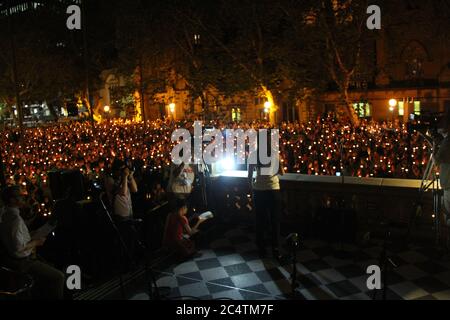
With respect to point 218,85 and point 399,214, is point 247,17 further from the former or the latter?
point 399,214

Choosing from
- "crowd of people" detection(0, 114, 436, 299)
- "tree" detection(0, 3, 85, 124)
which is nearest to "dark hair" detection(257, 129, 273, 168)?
"crowd of people" detection(0, 114, 436, 299)

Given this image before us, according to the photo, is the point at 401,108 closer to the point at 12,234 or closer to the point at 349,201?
the point at 349,201

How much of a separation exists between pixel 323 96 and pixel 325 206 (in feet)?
82.8

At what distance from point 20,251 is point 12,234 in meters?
0.19

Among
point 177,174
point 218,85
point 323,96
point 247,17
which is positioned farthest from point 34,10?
point 177,174

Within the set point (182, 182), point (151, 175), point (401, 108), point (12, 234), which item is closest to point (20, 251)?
point (12, 234)

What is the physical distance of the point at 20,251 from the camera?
Result: 464cm

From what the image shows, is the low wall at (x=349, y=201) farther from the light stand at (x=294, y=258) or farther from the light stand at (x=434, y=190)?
the light stand at (x=294, y=258)

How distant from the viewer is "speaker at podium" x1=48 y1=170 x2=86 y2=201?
592 cm

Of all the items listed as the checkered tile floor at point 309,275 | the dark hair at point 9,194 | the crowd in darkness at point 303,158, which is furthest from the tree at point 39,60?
the dark hair at point 9,194

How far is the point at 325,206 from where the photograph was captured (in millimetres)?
7527

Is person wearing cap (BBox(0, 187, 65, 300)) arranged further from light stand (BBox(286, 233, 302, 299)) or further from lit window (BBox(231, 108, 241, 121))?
lit window (BBox(231, 108, 241, 121))

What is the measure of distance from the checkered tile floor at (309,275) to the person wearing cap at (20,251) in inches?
49.2

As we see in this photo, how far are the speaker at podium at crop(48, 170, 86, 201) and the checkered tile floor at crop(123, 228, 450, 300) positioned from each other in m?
1.57
